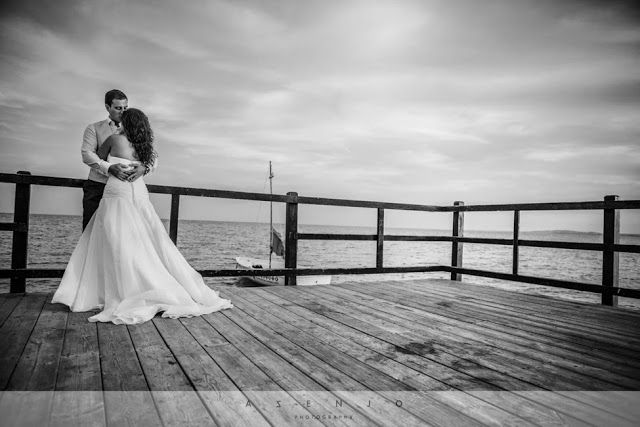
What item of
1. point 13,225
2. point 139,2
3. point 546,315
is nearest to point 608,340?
point 546,315

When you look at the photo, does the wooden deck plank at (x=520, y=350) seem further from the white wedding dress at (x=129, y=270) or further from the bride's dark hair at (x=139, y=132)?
the bride's dark hair at (x=139, y=132)

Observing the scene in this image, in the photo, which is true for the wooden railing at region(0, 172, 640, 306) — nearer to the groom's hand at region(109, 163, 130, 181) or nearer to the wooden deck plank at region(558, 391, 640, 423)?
the groom's hand at region(109, 163, 130, 181)

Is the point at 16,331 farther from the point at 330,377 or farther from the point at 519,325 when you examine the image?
the point at 519,325

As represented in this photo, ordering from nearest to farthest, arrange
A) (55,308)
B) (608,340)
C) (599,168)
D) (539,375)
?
(539,375)
(608,340)
(55,308)
(599,168)

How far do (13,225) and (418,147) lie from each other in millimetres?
30095

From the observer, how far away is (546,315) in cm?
320

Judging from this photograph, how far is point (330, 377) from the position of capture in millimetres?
1631

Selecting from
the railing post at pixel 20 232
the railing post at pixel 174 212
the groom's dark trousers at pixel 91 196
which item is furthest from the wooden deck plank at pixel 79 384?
the railing post at pixel 20 232

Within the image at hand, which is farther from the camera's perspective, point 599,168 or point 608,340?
point 599,168

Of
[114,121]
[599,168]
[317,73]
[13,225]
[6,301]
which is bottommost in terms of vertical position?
[6,301]

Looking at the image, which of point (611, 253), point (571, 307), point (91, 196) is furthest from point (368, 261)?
point (91, 196)

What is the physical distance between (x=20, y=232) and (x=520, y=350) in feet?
15.1

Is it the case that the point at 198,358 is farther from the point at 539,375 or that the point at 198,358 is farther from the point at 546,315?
the point at 546,315

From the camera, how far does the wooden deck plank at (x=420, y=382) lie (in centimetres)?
128
